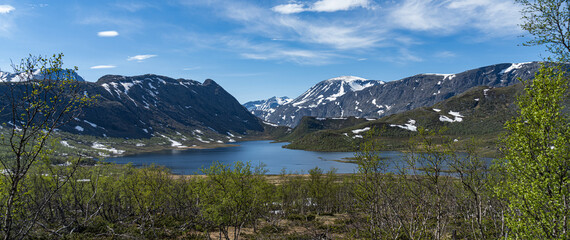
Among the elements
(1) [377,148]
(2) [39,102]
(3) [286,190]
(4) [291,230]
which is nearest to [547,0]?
(1) [377,148]

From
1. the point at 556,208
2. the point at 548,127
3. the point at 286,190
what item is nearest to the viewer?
the point at 556,208

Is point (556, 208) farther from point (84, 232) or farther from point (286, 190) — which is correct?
point (286, 190)

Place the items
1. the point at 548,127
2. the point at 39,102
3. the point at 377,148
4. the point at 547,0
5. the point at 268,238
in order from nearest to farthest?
the point at 39,102 < the point at 548,127 < the point at 547,0 < the point at 377,148 < the point at 268,238

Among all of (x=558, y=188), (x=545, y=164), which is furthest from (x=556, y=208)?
(x=545, y=164)

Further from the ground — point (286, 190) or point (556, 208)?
point (556, 208)

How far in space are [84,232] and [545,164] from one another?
5039 centimetres

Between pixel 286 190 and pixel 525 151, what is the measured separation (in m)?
59.4

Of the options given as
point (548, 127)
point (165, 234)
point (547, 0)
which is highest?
point (547, 0)

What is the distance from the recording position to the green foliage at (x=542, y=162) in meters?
14.5

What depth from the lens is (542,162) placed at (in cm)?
1502

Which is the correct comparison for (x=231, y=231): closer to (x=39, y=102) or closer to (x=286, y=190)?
(x=286, y=190)

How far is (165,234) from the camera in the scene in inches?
1644

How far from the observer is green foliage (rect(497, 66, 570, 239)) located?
14523 mm

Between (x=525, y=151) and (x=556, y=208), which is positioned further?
(x=525, y=151)
